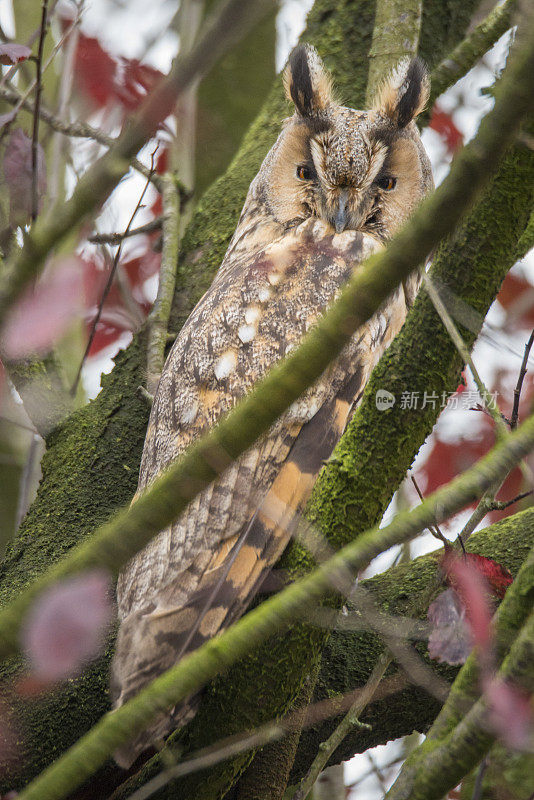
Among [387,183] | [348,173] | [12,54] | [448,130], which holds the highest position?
[448,130]

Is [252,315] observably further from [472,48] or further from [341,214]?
[472,48]

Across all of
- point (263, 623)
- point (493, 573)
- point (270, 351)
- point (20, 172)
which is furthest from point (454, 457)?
point (263, 623)

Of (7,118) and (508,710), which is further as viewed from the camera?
(7,118)

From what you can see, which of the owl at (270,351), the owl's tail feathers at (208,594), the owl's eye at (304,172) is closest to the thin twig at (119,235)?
the owl at (270,351)

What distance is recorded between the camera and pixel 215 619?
1810 millimetres

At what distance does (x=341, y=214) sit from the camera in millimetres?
2424

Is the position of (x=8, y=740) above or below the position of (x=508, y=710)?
below

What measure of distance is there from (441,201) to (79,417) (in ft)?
5.94

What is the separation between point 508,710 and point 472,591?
0.42 meters

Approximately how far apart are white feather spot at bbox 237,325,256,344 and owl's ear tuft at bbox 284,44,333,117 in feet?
2.89

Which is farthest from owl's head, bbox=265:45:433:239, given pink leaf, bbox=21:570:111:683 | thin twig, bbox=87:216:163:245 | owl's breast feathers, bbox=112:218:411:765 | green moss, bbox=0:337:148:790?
pink leaf, bbox=21:570:111:683

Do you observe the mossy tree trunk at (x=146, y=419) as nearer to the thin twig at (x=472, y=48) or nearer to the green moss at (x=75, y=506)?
the green moss at (x=75, y=506)

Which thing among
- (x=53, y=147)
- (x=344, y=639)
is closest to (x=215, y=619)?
(x=344, y=639)

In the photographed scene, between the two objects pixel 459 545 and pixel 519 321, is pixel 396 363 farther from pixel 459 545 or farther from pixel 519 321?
pixel 519 321
